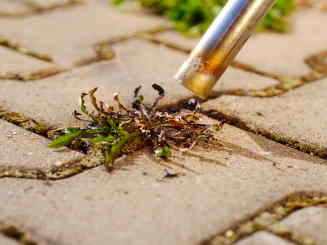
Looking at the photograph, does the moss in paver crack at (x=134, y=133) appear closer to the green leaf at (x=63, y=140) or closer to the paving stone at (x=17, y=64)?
the green leaf at (x=63, y=140)

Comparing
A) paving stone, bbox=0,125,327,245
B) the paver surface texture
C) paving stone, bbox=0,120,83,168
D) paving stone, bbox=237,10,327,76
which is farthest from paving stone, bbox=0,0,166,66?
paving stone, bbox=0,125,327,245

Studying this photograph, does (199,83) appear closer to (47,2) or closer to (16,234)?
(16,234)

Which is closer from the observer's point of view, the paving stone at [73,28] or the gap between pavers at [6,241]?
the gap between pavers at [6,241]

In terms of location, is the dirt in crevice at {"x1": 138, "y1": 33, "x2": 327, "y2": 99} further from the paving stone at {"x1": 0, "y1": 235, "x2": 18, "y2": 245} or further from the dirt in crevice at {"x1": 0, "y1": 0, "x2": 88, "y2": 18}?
the paving stone at {"x1": 0, "y1": 235, "x2": 18, "y2": 245}

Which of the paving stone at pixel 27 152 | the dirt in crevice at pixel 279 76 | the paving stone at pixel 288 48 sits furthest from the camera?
the paving stone at pixel 288 48

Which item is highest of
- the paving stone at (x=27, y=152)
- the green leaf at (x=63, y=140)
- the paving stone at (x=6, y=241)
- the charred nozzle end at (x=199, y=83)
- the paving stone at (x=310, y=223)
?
the charred nozzle end at (x=199, y=83)

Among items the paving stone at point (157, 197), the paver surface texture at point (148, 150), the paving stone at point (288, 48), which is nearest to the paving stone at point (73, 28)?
the paver surface texture at point (148, 150)
